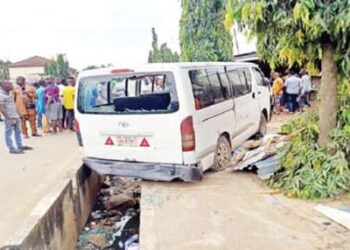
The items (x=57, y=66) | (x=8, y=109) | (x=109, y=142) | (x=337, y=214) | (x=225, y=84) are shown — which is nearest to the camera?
(x=337, y=214)

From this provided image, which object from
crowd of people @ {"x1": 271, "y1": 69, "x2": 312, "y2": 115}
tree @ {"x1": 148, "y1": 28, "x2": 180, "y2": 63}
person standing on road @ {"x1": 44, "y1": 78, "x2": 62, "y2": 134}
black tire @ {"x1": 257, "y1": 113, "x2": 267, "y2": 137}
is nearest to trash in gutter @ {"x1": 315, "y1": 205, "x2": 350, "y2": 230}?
black tire @ {"x1": 257, "y1": 113, "x2": 267, "y2": 137}

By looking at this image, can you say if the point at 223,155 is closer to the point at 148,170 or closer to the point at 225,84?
the point at 225,84

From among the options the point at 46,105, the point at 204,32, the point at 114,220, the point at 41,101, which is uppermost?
the point at 204,32

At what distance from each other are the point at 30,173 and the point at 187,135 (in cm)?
396

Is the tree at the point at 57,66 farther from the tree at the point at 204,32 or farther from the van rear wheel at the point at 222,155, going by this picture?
the van rear wheel at the point at 222,155

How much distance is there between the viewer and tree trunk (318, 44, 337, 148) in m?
5.58

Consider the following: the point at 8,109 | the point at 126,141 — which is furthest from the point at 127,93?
the point at 8,109

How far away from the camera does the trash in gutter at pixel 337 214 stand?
14.8 feet

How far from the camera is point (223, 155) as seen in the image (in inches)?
277

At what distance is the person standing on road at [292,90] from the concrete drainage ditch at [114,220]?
7989 millimetres

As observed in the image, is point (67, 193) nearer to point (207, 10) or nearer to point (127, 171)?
point (127, 171)

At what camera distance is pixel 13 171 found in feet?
27.8

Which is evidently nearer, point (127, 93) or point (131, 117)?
point (131, 117)

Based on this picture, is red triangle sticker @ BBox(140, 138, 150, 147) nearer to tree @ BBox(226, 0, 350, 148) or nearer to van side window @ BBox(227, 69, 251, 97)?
tree @ BBox(226, 0, 350, 148)
